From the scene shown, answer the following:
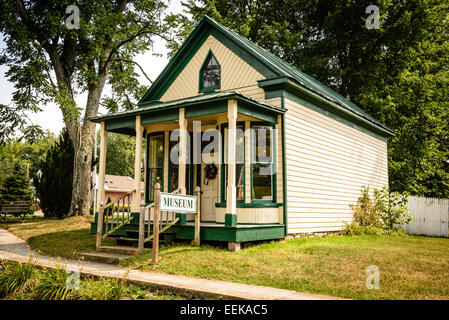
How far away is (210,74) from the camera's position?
12781 millimetres

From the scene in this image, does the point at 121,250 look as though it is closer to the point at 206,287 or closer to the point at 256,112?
the point at 206,287

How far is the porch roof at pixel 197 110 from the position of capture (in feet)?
30.7

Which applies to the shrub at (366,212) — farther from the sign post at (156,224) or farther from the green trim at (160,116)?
the sign post at (156,224)

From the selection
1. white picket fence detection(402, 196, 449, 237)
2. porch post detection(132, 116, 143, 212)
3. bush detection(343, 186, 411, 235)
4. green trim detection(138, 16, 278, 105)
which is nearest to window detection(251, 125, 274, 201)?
green trim detection(138, 16, 278, 105)

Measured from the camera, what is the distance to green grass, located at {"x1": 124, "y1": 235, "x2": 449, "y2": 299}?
18.9 ft

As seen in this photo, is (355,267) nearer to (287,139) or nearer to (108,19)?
(287,139)

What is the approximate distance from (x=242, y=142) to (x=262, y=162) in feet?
2.63

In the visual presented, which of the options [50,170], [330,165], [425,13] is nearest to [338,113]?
[330,165]

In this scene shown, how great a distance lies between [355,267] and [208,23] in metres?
9.29

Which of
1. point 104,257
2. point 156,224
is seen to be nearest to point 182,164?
point 156,224

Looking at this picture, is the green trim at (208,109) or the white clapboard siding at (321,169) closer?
the green trim at (208,109)

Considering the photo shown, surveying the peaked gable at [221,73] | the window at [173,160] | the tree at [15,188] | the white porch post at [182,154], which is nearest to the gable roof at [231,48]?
the peaked gable at [221,73]

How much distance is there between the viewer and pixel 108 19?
57.7 feet

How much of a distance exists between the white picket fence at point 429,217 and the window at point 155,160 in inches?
466
